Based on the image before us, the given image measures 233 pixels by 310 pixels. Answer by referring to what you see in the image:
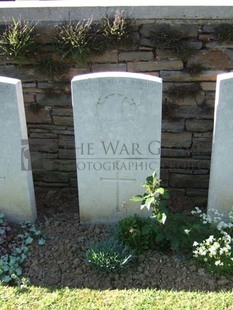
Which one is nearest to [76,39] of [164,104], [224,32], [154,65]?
[154,65]

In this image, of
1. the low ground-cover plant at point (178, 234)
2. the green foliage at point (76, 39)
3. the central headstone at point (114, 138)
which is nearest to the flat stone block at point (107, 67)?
the green foliage at point (76, 39)

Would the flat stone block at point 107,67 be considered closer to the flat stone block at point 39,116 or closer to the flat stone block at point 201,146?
the flat stone block at point 39,116

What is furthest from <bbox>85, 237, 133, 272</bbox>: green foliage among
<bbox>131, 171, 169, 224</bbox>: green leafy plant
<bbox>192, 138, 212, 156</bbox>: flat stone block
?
<bbox>192, 138, 212, 156</bbox>: flat stone block

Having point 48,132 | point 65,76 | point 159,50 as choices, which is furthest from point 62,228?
point 159,50

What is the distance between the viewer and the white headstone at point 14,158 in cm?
320

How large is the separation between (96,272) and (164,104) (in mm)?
1585

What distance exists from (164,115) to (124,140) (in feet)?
2.27

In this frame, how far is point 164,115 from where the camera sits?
3.86 meters

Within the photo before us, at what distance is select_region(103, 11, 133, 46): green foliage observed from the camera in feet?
11.3

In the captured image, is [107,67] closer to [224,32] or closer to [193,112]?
[193,112]

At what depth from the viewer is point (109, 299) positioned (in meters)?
3.04

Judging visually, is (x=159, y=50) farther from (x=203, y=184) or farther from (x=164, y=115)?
(x=203, y=184)

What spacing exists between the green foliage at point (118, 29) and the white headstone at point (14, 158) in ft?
2.85

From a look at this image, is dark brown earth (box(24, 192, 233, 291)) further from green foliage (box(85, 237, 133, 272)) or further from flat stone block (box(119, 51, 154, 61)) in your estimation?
flat stone block (box(119, 51, 154, 61))
